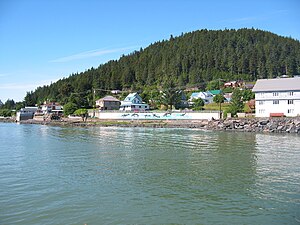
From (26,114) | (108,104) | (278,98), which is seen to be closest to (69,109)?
(108,104)

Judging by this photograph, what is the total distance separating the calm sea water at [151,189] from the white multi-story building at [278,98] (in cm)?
2390

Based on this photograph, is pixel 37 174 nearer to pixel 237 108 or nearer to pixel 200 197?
pixel 200 197

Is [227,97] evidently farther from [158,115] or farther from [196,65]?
[196,65]

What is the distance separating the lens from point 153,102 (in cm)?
6600

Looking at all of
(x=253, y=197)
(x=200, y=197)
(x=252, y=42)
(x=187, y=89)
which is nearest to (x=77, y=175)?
(x=200, y=197)

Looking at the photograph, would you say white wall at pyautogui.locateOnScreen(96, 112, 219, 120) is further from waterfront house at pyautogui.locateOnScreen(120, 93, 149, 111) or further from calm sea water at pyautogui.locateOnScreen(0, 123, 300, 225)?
calm sea water at pyautogui.locateOnScreen(0, 123, 300, 225)

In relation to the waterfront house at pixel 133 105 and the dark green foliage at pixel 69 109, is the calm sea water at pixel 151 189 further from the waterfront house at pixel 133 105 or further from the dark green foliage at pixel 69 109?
the dark green foliage at pixel 69 109

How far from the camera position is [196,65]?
88.2 m

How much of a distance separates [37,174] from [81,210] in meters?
4.73

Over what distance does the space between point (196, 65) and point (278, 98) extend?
170 ft

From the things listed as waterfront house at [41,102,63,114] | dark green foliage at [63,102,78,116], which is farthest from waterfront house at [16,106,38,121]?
dark green foliage at [63,102,78,116]

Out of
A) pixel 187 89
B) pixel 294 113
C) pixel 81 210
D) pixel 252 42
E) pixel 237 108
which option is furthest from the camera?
pixel 252 42

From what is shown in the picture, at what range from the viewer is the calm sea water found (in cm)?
750

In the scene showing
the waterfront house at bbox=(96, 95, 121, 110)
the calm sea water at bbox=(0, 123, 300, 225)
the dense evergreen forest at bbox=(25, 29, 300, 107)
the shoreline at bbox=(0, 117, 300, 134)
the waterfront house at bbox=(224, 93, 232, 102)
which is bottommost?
the calm sea water at bbox=(0, 123, 300, 225)
